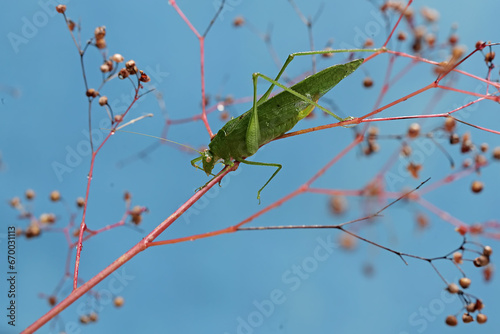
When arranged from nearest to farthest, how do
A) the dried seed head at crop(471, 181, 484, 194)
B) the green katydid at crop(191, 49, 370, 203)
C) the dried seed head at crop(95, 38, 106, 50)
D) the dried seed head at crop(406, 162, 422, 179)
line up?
the green katydid at crop(191, 49, 370, 203), the dried seed head at crop(95, 38, 106, 50), the dried seed head at crop(471, 181, 484, 194), the dried seed head at crop(406, 162, 422, 179)

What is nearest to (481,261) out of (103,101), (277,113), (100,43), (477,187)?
(477,187)

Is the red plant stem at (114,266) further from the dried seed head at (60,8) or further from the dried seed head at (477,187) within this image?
the dried seed head at (477,187)

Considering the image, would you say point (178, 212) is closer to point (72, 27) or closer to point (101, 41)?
point (101, 41)

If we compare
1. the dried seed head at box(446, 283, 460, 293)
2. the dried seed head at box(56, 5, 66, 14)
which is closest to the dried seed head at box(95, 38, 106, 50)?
the dried seed head at box(56, 5, 66, 14)

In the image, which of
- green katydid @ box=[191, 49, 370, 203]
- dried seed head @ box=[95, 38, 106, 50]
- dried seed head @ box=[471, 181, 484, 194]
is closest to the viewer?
green katydid @ box=[191, 49, 370, 203]

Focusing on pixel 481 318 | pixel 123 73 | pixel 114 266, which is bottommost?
pixel 481 318

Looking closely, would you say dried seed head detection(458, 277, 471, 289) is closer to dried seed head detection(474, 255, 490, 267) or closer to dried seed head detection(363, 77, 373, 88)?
dried seed head detection(474, 255, 490, 267)

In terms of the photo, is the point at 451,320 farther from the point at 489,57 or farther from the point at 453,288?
the point at 489,57

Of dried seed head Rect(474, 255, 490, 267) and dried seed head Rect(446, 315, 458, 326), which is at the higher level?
dried seed head Rect(474, 255, 490, 267)
